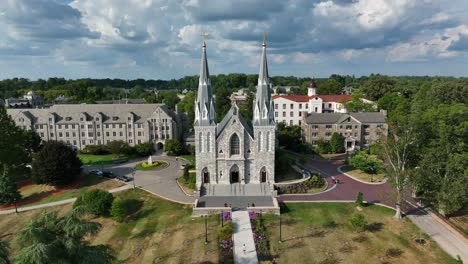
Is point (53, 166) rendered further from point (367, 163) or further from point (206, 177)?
point (367, 163)

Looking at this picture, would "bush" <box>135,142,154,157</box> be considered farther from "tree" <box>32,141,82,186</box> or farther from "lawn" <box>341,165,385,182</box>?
"lawn" <box>341,165,385,182</box>

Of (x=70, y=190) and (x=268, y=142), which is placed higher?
(x=268, y=142)

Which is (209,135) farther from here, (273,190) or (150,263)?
(150,263)

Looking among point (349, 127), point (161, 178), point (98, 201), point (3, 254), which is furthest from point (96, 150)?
point (3, 254)

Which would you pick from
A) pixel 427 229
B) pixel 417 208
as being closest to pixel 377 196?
pixel 417 208

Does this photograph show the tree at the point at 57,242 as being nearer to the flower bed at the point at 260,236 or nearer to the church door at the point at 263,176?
the flower bed at the point at 260,236

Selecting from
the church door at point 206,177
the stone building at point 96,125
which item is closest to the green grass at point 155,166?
the stone building at point 96,125
